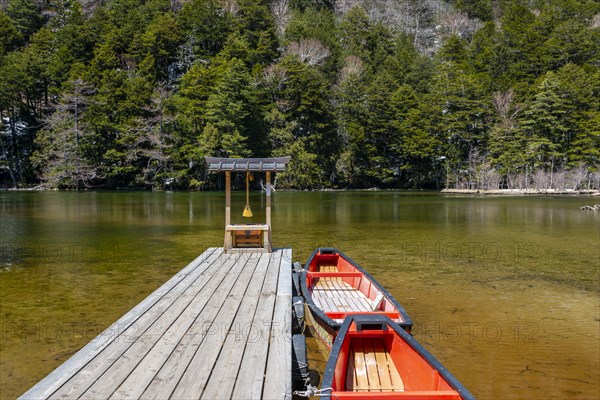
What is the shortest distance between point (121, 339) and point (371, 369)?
2970mm

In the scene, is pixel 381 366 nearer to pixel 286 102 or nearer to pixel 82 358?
pixel 82 358

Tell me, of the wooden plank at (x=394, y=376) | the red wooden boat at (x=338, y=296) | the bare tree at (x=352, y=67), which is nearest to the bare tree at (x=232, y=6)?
the bare tree at (x=352, y=67)

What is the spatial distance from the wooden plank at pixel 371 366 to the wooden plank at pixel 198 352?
1.74 metres

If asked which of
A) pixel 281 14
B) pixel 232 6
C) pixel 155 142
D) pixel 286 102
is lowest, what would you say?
pixel 155 142

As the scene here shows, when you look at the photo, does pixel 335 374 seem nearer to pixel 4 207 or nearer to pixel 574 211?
pixel 574 211

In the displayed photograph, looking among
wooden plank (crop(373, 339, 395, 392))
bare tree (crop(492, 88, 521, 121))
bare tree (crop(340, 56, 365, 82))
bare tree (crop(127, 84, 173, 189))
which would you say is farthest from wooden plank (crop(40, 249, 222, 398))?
bare tree (crop(340, 56, 365, 82))

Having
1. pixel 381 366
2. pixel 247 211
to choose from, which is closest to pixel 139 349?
pixel 381 366

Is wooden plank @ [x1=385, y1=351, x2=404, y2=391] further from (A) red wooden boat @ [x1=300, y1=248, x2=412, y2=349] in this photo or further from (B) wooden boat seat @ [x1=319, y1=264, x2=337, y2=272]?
(B) wooden boat seat @ [x1=319, y1=264, x2=337, y2=272]

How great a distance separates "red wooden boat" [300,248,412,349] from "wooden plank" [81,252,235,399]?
5.94ft

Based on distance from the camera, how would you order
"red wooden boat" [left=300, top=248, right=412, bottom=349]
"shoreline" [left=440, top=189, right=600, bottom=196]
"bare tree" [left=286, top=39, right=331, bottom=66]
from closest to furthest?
"red wooden boat" [left=300, top=248, right=412, bottom=349]
"shoreline" [left=440, top=189, right=600, bottom=196]
"bare tree" [left=286, top=39, right=331, bottom=66]

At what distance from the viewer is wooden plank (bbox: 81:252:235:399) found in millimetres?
3935

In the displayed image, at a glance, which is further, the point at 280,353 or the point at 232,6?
the point at 232,6

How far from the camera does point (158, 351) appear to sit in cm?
478

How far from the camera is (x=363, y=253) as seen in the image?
48.8 ft
